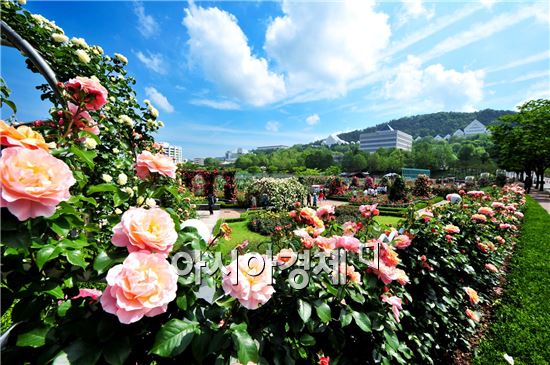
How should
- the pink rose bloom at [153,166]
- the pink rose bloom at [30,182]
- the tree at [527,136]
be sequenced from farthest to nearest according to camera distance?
the tree at [527,136] < the pink rose bloom at [153,166] < the pink rose bloom at [30,182]

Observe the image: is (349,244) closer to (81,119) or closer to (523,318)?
(81,119)

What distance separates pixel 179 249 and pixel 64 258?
486 millimetres

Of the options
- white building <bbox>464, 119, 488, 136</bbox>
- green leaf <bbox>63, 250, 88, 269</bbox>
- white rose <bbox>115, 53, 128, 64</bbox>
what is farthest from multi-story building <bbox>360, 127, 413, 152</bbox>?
green leaf <bbox>63, 250, 88, 269</bbox>

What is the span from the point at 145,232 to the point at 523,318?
4551 mm

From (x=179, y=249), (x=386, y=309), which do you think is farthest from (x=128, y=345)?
(x=386, y=309)

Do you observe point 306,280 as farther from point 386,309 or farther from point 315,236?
point 386,309

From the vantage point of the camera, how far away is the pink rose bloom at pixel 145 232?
0.80m

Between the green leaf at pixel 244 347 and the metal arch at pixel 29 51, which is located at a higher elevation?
the metal arch at pixel 29 51

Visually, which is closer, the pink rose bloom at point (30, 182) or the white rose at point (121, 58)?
the pink rose bloom at point (30, 182)

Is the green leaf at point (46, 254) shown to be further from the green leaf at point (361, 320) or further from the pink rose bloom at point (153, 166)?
the green leaf at point (361, 320)

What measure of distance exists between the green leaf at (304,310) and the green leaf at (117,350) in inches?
26.2

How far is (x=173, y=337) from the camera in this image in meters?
0.84

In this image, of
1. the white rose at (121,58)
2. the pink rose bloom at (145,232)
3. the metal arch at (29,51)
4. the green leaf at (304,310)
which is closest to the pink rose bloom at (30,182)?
the pink rose bloom at (145,232)

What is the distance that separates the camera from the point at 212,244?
4.29 feet
